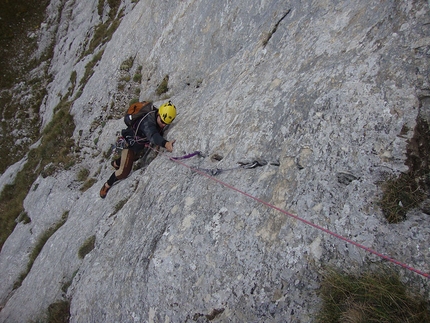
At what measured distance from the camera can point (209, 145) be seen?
848cm

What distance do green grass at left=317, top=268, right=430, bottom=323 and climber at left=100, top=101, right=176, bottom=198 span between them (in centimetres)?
670

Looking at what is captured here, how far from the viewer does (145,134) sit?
10773mm

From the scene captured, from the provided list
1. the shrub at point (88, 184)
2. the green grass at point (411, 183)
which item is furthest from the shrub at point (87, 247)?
the green grass at point (411, 183)

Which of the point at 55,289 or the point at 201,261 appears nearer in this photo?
the point at 201,261

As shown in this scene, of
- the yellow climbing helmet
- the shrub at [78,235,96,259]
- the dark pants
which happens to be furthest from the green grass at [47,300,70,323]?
the yellow climbing helmet

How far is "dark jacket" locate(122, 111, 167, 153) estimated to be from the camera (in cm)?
1017

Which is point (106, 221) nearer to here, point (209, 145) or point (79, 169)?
point (209, 145)

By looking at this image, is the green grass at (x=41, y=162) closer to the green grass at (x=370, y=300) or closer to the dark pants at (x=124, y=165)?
the dark pants at (x=124, y=165)

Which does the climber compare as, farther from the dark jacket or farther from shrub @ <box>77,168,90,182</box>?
shrub @ <box>77,168,90,182</box>

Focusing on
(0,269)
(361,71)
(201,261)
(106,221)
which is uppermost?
(361,71)

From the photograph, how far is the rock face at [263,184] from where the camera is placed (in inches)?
193

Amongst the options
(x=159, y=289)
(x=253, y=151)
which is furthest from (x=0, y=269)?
(x=253, y=151)

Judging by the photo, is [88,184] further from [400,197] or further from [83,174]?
[400,197]

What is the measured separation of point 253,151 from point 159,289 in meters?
3.80
